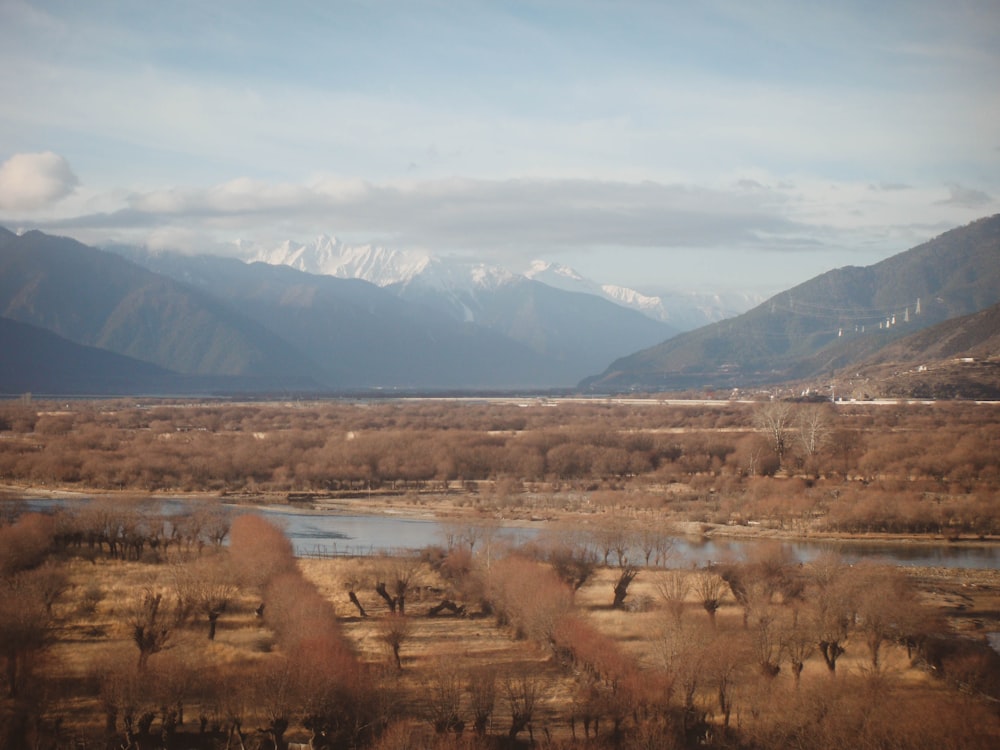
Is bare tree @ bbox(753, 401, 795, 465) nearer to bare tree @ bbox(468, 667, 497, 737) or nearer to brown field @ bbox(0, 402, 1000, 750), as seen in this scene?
brown field @ bbox(0, 402, 1000, 750)

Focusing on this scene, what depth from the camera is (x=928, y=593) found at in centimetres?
3812

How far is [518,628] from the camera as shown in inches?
1278

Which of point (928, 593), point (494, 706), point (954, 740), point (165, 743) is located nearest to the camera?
point (954, 740)

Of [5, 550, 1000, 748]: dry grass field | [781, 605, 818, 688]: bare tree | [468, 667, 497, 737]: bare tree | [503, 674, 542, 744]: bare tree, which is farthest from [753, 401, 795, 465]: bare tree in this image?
[468, 667, 497, 737]: bare tree

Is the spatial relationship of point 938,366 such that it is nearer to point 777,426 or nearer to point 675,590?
point 777,426

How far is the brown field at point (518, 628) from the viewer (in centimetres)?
2261

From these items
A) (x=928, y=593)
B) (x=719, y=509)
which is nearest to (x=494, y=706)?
(x=928, y=593)

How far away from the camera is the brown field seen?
2261 centimetres

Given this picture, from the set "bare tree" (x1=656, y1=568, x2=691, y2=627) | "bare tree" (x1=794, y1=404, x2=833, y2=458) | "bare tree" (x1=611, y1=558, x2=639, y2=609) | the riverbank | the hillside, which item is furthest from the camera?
the hillside

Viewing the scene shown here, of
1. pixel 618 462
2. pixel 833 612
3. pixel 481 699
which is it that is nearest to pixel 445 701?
pixel 481 699

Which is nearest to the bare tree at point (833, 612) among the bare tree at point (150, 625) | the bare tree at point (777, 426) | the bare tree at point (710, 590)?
the bare tree at point (710, 590)

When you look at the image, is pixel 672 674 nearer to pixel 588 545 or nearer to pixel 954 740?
pixel 954 740

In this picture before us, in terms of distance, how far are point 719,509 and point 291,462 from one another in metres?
38.0

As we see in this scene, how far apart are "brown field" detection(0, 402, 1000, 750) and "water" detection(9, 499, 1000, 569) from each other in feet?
6.51
